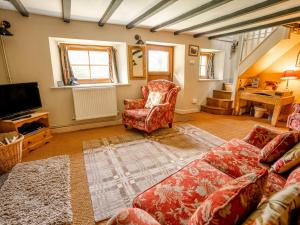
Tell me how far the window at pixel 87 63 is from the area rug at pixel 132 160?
5.29 feet

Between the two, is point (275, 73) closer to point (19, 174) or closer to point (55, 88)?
point (55, 88)

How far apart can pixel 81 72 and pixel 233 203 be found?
3832mm

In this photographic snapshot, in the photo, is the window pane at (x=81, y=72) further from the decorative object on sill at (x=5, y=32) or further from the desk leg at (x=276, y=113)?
the desk leg at (x=276, y=113)

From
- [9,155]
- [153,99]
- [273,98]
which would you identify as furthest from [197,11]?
[9,155]

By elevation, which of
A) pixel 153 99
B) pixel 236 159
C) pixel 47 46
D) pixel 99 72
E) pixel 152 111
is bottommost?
pixel 236 159

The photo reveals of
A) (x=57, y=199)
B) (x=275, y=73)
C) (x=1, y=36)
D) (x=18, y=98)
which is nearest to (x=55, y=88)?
(x=18, y=98)

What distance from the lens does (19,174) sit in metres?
1.95

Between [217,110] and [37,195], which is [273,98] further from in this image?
[37,195]

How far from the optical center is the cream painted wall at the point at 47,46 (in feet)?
9.10

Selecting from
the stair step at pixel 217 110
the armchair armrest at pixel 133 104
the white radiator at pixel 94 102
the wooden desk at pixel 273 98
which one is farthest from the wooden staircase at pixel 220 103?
the white radiator at pixel 94 102

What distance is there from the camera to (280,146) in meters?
1.30

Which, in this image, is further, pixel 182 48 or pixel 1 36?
pixel 182 48

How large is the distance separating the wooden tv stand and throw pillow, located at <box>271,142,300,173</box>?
120 inches

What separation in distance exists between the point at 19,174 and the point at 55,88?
1715 mm
